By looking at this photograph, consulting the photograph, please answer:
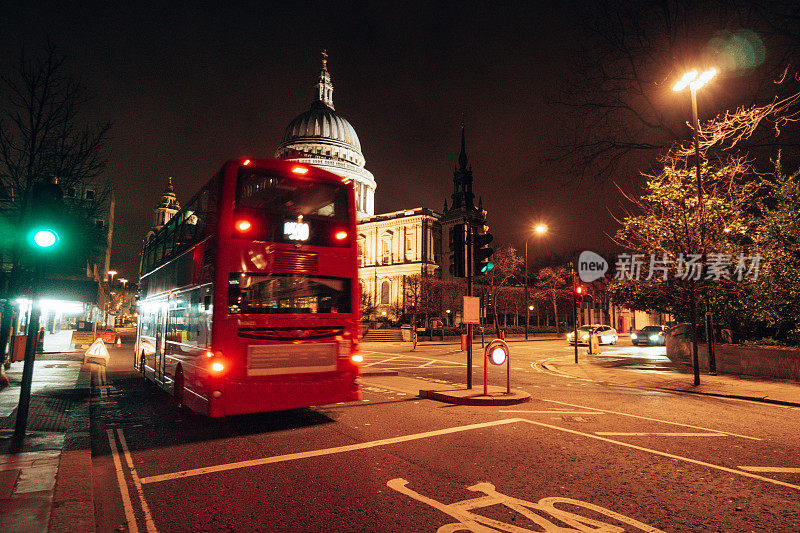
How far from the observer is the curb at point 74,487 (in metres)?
4.28

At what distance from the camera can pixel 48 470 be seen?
570cm

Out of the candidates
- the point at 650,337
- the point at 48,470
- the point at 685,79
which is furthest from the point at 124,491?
the point at 650,337

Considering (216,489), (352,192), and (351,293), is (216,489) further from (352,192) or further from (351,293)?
(352,192)

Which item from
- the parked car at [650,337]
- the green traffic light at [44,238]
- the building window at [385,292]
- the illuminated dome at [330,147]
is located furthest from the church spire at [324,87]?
the green traffic light at [44,238]

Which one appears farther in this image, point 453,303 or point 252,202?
point 453,303

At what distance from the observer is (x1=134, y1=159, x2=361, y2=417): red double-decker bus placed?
771cm

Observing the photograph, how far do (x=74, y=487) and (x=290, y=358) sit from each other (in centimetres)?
353

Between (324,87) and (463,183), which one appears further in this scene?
(324,87)

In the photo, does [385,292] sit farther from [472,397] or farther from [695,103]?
[472,397]

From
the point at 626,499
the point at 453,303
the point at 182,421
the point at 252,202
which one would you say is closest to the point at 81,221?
the point at 182,421

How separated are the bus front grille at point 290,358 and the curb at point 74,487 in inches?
98.5

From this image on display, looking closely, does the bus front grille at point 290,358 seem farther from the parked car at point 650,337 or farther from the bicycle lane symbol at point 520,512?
the parked car at point 650,337

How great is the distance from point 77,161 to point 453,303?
5068cm

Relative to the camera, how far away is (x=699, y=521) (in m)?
4.33
